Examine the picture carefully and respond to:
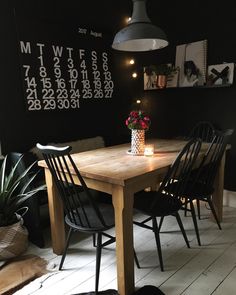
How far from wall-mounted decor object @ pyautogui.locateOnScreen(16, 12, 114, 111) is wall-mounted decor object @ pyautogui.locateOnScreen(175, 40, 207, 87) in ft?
3.10

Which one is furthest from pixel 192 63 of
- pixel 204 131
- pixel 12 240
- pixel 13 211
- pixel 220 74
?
pixel 12 240

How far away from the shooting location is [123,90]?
3928 millimetres

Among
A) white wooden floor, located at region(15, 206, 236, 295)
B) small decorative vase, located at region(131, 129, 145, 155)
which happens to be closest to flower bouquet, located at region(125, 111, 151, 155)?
small decorative vase, located at region(131, 129, 145, 155)

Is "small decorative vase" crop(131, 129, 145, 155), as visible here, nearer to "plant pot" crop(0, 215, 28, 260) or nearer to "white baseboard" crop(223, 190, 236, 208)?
"plant pot" crop(0, 215, 28, 260)

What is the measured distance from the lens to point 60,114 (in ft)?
10.5

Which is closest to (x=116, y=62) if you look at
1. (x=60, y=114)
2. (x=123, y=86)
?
(x=123, y=86)

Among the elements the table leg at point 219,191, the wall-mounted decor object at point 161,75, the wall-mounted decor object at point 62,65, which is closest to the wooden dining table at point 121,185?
the table leg at point 219,191

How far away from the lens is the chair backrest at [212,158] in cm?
228

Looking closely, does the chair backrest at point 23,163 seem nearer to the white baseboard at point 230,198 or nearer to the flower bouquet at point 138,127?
the flower bouquet at point 138,127

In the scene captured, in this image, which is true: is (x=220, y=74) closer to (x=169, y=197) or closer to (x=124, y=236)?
(x=169, y=197)

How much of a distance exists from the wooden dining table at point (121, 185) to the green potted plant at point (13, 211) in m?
0.26

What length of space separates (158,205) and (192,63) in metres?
2.05

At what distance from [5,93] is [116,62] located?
5.55 ft

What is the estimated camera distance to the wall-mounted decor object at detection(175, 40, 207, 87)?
127 inches
